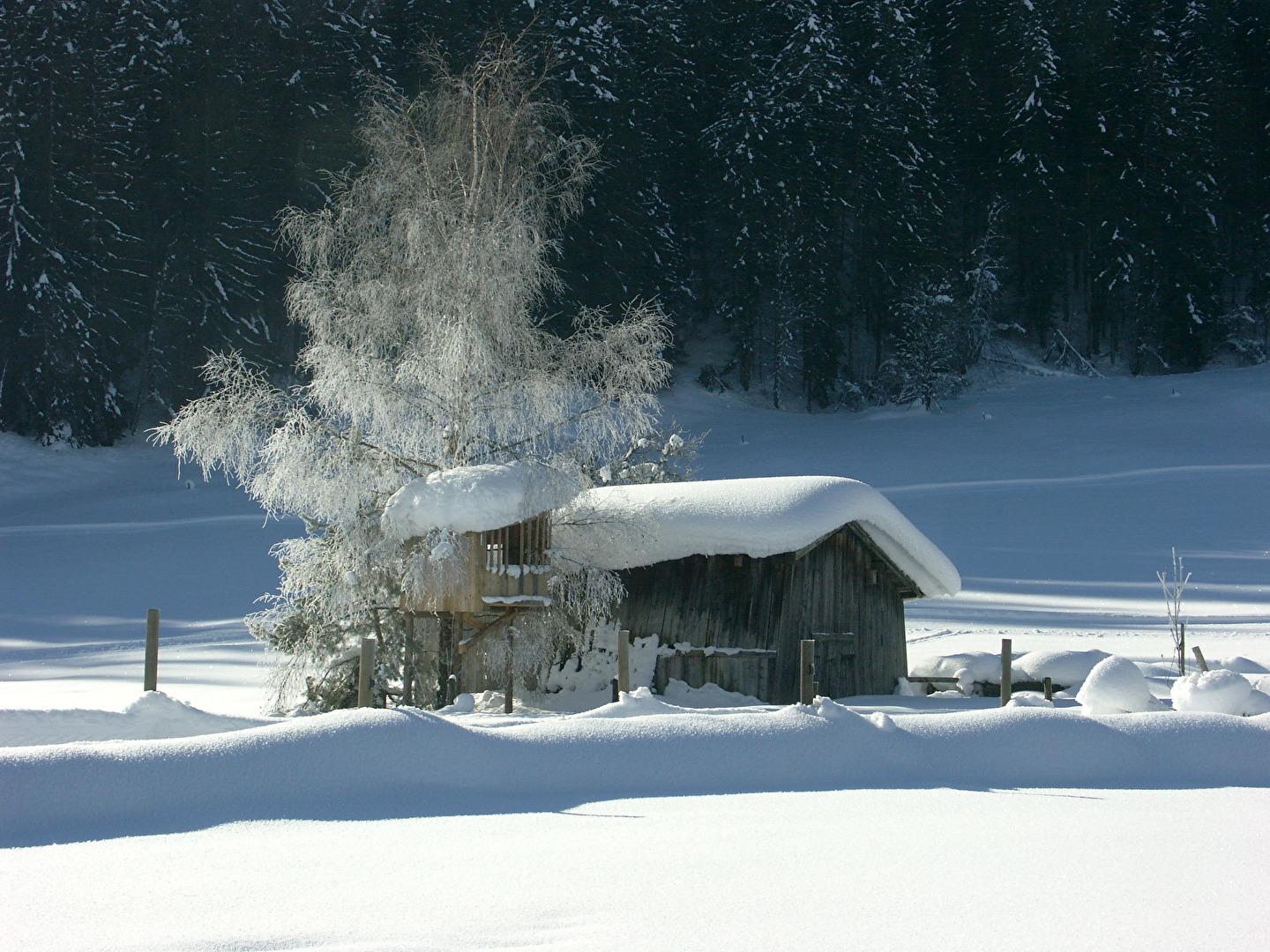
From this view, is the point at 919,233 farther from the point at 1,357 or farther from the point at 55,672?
the point at 55,672

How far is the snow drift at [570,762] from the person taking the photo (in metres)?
6.17

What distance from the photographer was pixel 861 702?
1525cm

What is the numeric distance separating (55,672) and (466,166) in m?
10.2

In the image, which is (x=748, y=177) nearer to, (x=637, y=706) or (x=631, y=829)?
(x=637, y=706)

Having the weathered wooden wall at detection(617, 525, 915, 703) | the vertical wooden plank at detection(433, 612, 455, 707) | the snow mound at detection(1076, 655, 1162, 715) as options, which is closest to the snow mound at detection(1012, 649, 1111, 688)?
the weathered wooden wall at detection(617, 525, 915, 703)

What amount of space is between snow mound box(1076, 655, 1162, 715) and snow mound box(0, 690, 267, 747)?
7564 millimetres

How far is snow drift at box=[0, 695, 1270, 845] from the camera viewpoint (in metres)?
6.17

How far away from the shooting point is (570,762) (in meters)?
7.20

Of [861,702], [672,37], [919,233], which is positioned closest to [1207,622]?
[861,702]

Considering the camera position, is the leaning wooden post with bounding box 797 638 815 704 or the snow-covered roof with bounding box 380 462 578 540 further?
the snow-covered roof with bounding box 380 462 578 540

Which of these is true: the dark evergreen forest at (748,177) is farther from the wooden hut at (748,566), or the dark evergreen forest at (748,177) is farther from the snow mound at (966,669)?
the snow mound at (966,669)

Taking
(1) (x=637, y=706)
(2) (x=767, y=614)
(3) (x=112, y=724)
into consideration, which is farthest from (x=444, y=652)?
(1) (x=637, y=706)

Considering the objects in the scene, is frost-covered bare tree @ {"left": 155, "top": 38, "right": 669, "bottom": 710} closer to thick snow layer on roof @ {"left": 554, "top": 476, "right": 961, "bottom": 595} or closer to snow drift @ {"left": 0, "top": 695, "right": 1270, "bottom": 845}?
thick snow layer on roof @ {"left": 554, "top": 476, "right": 961, "bottom": 595}

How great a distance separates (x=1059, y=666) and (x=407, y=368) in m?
10.1
